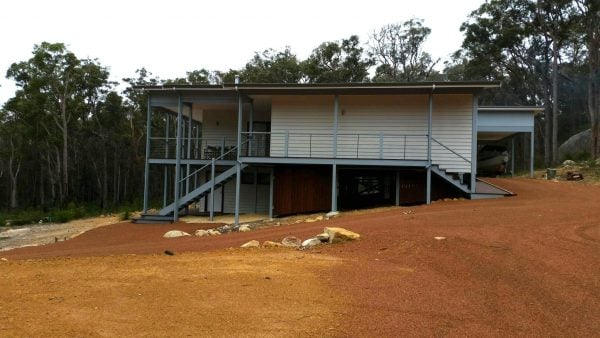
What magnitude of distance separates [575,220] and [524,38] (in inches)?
1332

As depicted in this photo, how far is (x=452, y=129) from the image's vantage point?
60.7 ft

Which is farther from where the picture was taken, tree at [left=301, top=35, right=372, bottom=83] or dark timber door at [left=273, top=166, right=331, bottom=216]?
tree at [left=301, top=35, right=372, bottom=83]

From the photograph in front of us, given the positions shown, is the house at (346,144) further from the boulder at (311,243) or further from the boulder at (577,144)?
the boulder at (577,144)

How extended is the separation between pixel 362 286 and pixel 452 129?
12.7 m

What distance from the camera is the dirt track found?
552 centimetres

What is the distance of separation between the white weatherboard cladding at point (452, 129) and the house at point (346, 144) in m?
0.04

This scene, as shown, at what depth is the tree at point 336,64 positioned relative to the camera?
42062mm

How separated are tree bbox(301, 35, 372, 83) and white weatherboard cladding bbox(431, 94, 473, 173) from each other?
78.2ft

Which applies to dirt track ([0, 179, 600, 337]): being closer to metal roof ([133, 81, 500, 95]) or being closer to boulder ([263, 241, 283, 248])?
boulder ([263, 241, 283, 248])

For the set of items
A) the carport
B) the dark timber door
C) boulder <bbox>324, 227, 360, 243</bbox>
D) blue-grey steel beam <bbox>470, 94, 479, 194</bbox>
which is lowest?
boulder <bbox>324, 227, 360, 243</bbox>

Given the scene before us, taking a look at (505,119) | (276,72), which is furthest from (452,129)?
(276,72)

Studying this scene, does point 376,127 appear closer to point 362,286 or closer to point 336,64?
point 362,286

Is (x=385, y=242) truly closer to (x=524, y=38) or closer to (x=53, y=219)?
(x=53, y=219)

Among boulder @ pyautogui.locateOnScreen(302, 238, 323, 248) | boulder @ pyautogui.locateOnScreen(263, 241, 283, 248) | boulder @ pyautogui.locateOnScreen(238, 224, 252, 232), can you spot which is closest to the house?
boulder @ pyautogui.locateOnScreen(238, 224, 252, 232)
